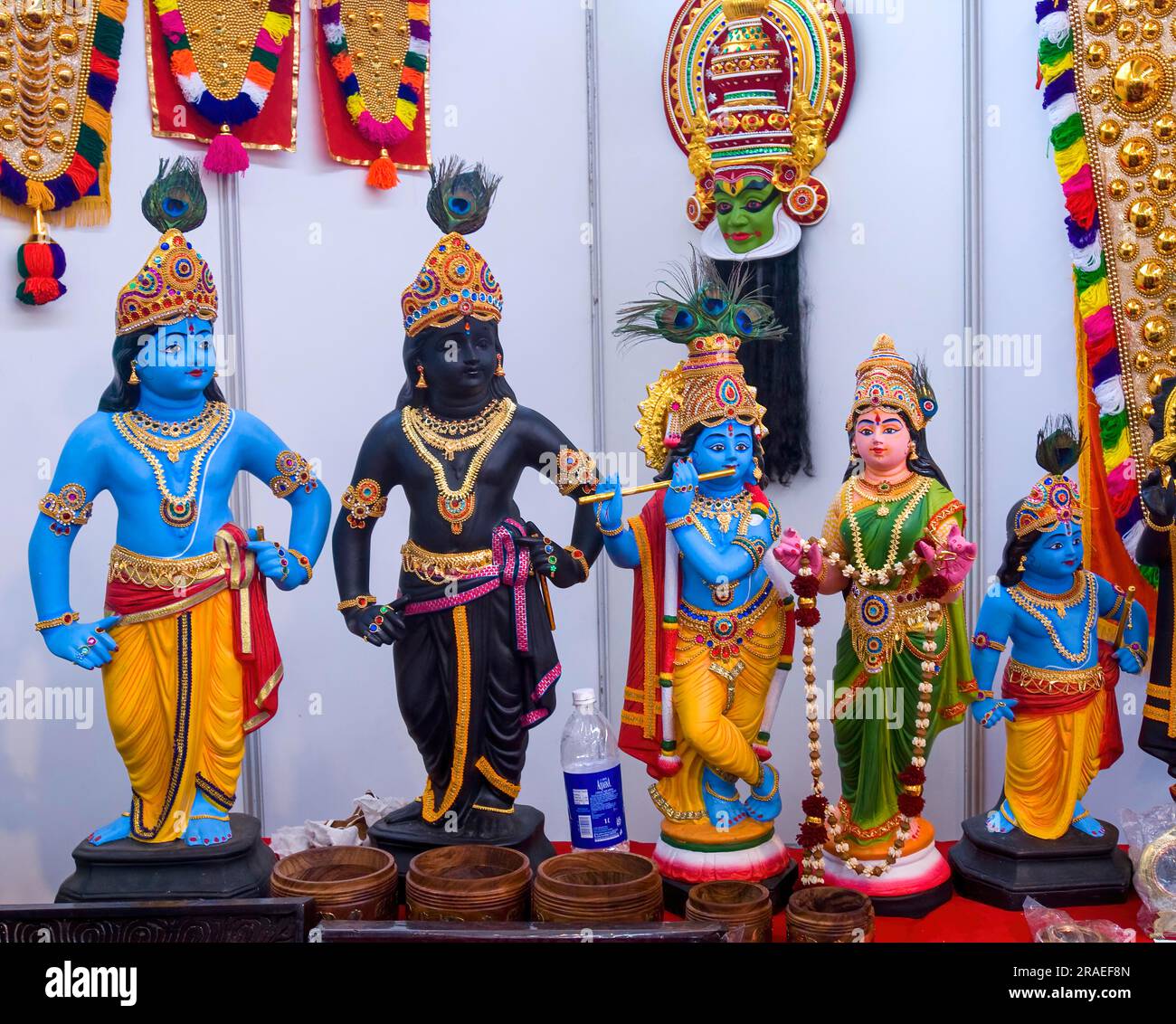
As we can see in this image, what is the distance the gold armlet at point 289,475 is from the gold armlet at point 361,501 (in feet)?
0.39

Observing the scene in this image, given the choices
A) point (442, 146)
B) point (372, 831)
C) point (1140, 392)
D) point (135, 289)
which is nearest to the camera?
point (135, 289)

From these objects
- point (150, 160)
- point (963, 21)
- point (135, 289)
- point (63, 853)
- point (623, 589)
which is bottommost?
point (63, 853)

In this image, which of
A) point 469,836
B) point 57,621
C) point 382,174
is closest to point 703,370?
point 469,836

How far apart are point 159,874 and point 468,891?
0.84 metres

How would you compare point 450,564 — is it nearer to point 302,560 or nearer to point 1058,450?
point 302,560

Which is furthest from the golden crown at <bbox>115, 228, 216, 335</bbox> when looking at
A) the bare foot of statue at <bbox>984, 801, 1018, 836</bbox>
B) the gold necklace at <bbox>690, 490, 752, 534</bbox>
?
the bare foot of statue at <bbox>984, 801, 1018, 836</bbox>

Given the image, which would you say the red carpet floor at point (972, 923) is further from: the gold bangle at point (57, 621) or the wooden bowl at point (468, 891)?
the gold bangle at point (57, 621)

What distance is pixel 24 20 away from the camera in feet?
13.9

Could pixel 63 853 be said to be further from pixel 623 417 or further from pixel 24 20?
pixel 24 20

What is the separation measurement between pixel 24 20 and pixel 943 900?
3.86 metres

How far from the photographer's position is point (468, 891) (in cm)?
327

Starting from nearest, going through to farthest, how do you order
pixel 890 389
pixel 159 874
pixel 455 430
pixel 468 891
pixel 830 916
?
1. pixel 830 916
2. pixel 468 891
3. pixel 159 874
4. pixel 890 389
5. pixel 455 430

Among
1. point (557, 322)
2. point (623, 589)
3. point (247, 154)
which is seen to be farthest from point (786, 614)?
point (247, 154)

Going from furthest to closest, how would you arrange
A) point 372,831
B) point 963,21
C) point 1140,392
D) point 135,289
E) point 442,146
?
1. point 442,146
2. point 963,21
3. point 1140,392
4. point 372,831
5. point 135,289
